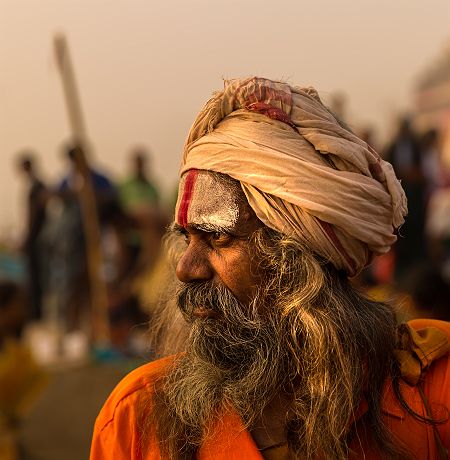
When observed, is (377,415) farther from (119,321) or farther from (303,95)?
(119,321)

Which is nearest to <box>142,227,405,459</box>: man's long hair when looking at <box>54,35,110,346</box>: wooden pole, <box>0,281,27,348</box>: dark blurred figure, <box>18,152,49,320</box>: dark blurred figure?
<box>0,281,27,348</box>: dark blurred figure

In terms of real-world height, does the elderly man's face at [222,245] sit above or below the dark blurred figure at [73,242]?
above

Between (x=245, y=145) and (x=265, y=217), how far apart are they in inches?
7.2

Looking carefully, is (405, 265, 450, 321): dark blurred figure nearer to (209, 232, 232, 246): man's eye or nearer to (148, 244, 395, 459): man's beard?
(148, 244, 395, 459): man's beard

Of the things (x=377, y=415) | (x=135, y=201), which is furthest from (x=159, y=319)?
(x=135, y=201)

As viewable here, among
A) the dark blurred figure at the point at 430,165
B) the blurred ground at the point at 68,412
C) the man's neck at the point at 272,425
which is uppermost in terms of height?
the man's neck at the point at 272,425

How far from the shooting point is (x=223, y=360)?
2.70 metres

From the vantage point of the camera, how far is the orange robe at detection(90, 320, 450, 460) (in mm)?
2547

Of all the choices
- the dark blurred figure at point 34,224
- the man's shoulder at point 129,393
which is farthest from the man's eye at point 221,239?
the dark blurred figure at point 34,224

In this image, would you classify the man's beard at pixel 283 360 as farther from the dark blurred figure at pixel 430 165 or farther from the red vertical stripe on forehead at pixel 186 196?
the dark blurred figure at pixel 430 165

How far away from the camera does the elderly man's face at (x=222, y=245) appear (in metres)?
2.68

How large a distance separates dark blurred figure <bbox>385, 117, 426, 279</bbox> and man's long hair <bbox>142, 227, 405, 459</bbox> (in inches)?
289

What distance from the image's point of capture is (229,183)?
2699 mm

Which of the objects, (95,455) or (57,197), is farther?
(57,197)
